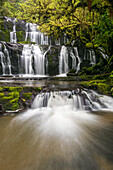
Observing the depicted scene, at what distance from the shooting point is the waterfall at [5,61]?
1047 cm

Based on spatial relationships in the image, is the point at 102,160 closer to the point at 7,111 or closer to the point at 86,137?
the point at 86,137

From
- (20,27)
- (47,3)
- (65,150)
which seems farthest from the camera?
(20,27)

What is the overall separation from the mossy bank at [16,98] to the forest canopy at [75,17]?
5124 millimetres

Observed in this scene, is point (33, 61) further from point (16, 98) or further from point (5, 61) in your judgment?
point (16, 98)

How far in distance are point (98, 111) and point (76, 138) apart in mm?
1800

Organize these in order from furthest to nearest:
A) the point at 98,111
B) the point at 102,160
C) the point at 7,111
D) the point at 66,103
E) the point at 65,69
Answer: the point at 65,69 → the point at 66,103 → the point at 98,111 → the point at 7,111 → the point at 102,160

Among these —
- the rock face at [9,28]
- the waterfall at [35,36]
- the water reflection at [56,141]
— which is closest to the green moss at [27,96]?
the water reflection at [56,141]

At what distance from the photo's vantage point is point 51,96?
4.03 m

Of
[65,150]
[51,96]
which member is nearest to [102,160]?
[65,150]

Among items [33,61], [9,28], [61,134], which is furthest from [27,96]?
[9,28]

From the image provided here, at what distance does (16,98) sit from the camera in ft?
12.0

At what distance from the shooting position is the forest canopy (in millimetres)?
6234

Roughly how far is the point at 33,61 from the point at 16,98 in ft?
26.3

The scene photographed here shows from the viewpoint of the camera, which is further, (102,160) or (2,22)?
(2,22)
